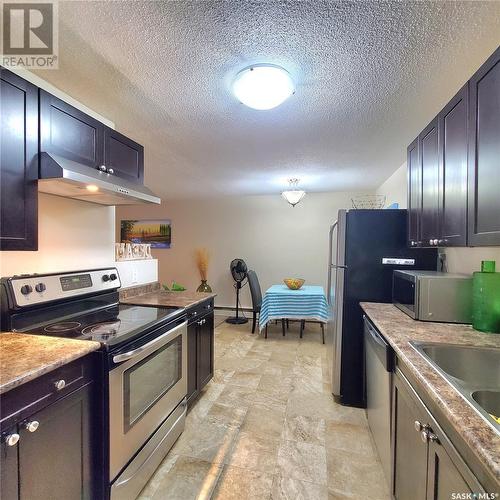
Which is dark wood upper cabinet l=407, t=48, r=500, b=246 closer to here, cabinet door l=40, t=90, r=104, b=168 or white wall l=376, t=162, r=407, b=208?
white wall l=376, t=162, r=407, b=208

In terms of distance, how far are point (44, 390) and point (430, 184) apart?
2312mm

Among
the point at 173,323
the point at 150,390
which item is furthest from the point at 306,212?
the point at 150,390

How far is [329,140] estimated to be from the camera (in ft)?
8.45

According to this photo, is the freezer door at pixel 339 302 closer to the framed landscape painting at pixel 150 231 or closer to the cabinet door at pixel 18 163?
the cabinet door at pixel 18 163

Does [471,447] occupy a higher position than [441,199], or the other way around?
[441,199]

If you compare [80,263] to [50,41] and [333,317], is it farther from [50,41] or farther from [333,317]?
[333,317]

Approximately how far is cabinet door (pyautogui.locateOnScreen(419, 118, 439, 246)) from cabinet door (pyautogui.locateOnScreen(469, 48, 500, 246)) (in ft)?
1.37

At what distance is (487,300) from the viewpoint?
1.52 m

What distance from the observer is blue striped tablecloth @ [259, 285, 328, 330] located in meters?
3.74

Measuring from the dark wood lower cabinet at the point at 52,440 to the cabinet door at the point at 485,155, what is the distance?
186 centimetres

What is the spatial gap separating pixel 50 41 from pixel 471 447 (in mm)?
2238

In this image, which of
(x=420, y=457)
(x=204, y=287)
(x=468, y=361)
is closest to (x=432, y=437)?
(x=420, y=457)

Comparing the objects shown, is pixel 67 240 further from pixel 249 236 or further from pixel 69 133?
pixel 249 236

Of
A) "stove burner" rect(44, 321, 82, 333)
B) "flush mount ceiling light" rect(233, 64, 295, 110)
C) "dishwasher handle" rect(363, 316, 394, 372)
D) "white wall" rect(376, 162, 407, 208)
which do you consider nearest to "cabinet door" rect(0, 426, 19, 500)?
"stove burner" rect(44, 321, 82, 333)
